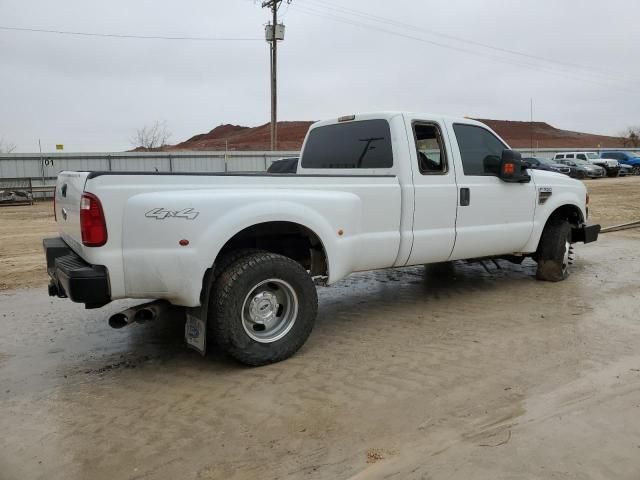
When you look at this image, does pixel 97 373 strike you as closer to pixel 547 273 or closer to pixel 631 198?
pixel 547 273

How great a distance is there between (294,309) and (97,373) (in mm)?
1589

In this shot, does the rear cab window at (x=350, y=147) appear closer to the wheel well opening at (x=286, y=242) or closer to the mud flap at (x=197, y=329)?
the wheel well opening at (x=286, y=242)

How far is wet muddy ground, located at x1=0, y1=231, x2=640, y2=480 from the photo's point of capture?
9.46 feet

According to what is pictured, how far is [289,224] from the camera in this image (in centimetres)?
438

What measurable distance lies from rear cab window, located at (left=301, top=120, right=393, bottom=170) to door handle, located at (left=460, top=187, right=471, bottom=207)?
89 centimetres

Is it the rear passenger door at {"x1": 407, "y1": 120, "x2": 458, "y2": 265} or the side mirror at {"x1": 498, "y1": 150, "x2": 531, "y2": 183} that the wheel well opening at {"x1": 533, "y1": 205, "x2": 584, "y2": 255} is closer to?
the side mirror at {"x1": 498, "y1": 150, "x2": 531, "y2": 183}

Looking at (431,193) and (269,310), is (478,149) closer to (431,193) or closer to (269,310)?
(431,193)

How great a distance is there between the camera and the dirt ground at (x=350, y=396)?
9.46 ft

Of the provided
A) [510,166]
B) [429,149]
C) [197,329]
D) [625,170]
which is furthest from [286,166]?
Result: [625,170]

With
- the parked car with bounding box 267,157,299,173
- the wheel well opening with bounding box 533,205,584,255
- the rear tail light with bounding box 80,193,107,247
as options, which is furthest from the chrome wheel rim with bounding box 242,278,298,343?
the wheel well opening with bounding box 533,205,584,255

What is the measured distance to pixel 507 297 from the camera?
6176 millimetres

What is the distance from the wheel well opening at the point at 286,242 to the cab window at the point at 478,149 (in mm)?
1940

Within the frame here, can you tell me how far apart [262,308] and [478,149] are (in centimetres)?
308

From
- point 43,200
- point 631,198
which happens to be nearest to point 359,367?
point 631,198
